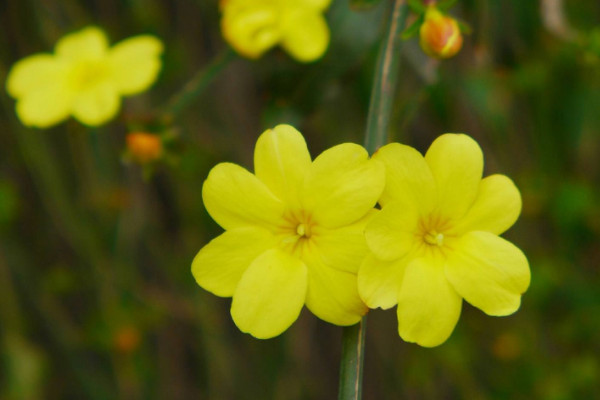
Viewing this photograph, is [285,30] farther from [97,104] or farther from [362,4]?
[97,104]

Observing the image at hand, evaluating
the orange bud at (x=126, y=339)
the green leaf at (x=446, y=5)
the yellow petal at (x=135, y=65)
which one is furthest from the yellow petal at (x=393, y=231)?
the orange bud at (x=126, y=339)

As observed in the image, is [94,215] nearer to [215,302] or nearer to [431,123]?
[215,302]

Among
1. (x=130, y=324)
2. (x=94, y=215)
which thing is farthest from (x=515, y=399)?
(x=94, y=215)

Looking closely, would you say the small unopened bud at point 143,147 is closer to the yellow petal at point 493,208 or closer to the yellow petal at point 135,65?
the yellow petal at point 135,65

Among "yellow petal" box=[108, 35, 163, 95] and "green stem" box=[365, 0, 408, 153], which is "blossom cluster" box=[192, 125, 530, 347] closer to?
"green stem" box=[365, 0, 408, 153]

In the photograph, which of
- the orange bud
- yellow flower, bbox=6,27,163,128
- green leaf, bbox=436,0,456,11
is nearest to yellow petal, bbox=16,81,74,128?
yellow flower, bbox=6,27,163,128

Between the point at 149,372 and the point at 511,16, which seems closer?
the point at 511,16

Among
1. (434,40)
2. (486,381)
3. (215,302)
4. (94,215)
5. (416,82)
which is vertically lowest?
(486,381)
